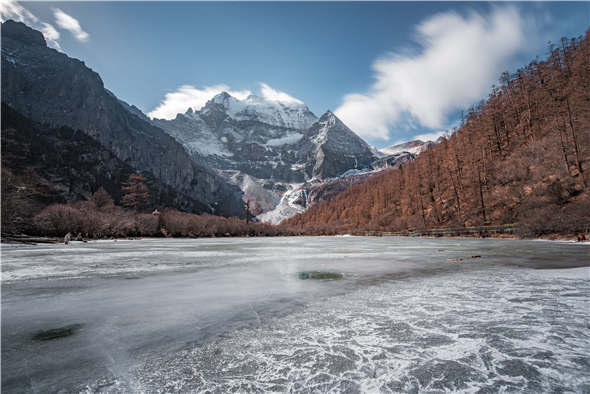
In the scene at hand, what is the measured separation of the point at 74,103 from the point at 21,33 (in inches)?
2023

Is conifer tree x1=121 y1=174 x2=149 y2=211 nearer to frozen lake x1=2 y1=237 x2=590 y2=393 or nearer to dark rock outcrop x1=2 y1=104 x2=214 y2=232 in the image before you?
dark rock outcrop x1=2 y1=104 x2=214 y2=232

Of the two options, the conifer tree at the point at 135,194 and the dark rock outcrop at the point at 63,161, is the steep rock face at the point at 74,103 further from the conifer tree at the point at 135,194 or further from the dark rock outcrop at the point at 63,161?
the conifer tree at the point at 135,194

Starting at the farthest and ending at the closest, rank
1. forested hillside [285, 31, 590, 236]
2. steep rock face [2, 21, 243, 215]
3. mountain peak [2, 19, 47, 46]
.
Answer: mountain peak [2, 19, 47, 46] < steep rock face [2, 21, 243, 215] < forested hillside [285, 31, 590, 236]

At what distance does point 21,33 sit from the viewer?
403 feet

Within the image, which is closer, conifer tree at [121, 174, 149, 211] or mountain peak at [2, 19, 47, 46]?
conifer tree at [121, 174, 149, 211]

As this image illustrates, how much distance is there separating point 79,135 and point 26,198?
10036 cm

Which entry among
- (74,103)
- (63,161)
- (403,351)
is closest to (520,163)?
(403,351)

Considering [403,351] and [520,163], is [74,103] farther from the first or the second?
[403,351]

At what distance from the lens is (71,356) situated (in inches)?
96.0

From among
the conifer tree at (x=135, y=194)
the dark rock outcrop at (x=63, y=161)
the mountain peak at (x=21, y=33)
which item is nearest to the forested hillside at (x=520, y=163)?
the conifer tree at (x=135, y=194)

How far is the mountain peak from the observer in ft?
392

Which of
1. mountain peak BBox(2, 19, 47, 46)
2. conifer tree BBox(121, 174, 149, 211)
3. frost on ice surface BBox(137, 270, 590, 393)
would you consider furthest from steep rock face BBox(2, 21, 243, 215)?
frost on ice surface BBox(137, 270, 590, 393)

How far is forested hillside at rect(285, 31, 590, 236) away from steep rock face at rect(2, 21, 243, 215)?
112 metres

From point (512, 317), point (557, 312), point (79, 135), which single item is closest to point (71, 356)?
point (512, 317)
